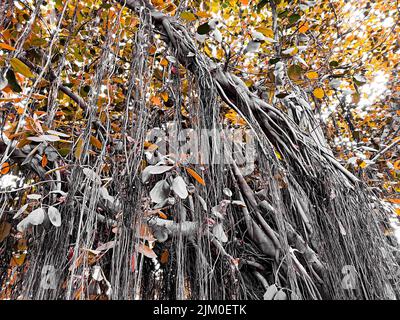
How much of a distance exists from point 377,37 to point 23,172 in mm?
2498

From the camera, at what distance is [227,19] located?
2143 mm

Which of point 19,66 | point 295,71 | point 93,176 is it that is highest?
point 295,71

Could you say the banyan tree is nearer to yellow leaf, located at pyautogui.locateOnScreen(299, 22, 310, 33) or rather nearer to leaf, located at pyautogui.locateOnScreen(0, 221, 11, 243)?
leaf, located at pyautogui.locateOnScreen(0, 221, 11, 243)

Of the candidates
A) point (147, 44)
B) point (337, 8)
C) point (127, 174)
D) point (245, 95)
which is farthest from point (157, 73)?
point (337, 8)

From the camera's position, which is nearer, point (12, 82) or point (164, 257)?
point (12, 82)

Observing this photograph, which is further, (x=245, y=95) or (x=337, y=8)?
(x=337, y=8)

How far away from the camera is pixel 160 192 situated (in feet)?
2.01

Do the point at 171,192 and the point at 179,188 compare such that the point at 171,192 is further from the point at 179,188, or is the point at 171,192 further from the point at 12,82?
the point at 12,82

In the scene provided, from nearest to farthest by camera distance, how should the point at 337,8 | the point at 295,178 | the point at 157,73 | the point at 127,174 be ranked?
1. the point at 127,174
2. the point at 295,178
3. the point at 157,73
4. the point at 337,8

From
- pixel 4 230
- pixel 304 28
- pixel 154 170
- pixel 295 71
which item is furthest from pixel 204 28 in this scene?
pixel 4 230

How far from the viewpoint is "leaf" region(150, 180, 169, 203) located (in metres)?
0.60

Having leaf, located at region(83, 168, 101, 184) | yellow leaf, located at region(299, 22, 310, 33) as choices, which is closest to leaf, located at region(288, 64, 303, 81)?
yellow leaf, located at region(299, 22, 310, 33)

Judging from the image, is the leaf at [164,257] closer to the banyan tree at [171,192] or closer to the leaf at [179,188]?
the banyan tree at [171,192]

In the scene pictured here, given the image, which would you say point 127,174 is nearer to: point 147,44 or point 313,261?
point 147,44
